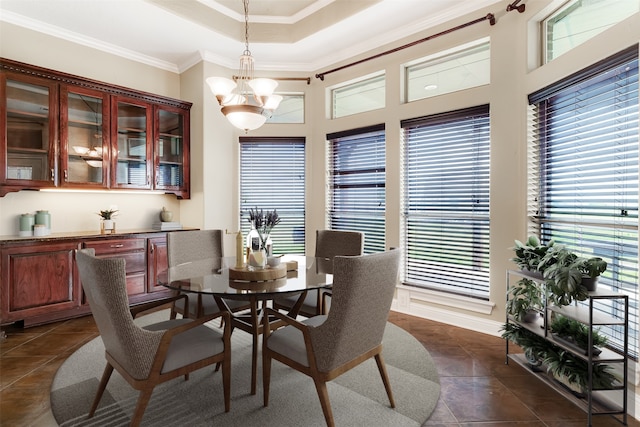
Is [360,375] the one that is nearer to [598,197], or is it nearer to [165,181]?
[598,197]

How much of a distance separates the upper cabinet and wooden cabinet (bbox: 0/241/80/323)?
0.65 m

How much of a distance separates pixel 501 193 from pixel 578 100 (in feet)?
3.06

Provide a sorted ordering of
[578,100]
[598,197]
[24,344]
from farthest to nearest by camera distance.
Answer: [24,344] < [578,100] < [598,197]

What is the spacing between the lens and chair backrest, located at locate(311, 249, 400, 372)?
1647 millimetres

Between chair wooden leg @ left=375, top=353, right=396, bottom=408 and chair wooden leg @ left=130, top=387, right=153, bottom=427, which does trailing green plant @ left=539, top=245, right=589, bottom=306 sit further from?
chair wooden leg @ left=130, top=387, right=153, bottom=427

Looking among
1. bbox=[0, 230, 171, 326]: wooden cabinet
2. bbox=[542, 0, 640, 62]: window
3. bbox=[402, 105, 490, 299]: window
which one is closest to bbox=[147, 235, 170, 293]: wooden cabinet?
bbox=[0, 230, 171, 326]: wooden cabinet

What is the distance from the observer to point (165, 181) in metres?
4.33

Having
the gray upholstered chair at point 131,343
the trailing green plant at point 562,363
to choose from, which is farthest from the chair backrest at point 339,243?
the gray upholstered chair at point 131,343

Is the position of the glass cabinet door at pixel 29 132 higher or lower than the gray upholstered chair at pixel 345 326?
higher

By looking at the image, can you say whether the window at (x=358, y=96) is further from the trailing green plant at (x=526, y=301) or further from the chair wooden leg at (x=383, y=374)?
the chair wooden leg at (x=383, y=374)

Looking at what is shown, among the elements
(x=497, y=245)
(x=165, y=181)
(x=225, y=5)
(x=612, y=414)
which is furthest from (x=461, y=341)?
(x=225, y=5)

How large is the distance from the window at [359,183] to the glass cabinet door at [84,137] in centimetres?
269

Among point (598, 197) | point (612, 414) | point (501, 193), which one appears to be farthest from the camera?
point (501, 193)

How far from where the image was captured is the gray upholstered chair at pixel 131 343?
1.55 metres
